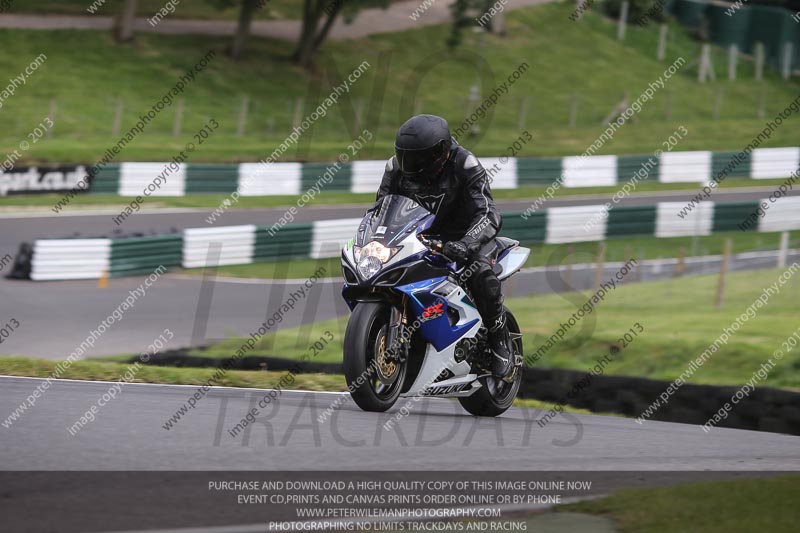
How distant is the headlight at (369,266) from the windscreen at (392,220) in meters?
0.16

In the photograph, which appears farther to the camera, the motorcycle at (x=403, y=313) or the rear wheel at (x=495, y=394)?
the rear wheel at (x=495, y=394)

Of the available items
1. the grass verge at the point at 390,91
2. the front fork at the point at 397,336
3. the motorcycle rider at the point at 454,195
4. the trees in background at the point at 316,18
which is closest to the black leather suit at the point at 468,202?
the motorcycle rider at the point at 454,195

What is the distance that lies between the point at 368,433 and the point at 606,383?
427 centimetres

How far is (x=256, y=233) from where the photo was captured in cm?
2195

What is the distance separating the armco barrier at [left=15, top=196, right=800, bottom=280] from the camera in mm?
19781

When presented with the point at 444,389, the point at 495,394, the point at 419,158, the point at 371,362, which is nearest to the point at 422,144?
the point at 419,158

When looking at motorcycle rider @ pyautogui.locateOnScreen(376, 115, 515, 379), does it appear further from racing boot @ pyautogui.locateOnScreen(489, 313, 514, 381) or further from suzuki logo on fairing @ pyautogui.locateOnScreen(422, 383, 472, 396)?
suzuki logo on fairing @ pyautogui.locateOnScreen(422, 383, 472, 396)

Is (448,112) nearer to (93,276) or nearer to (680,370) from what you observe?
(93,276)

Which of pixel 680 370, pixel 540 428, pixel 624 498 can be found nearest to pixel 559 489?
pixel 624 498

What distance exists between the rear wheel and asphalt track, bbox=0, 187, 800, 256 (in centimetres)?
1263

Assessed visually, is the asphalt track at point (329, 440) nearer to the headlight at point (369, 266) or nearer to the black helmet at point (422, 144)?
the headlight at point (369, 266)

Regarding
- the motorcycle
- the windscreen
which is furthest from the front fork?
the windscreen

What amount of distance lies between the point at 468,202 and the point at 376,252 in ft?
3.30

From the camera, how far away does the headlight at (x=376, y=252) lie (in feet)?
25.7
